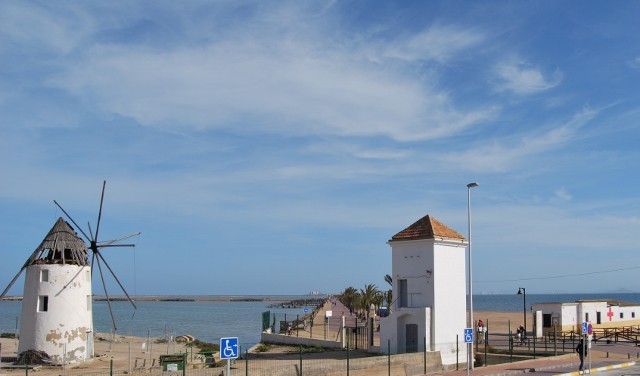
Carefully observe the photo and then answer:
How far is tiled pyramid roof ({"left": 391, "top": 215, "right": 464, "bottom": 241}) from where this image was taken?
115ft

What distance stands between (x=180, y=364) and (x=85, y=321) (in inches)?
470

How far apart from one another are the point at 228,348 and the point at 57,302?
787 inches

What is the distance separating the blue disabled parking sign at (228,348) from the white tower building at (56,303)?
19.3 metres

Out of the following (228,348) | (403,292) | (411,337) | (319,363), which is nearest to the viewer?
(228,348)

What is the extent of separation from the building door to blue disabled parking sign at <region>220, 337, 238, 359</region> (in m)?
18.7

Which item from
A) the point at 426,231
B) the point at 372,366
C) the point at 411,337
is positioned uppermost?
the point at 426,231

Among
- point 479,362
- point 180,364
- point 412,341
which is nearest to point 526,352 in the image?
point 479,362

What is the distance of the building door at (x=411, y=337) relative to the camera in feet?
114

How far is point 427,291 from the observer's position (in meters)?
34.7

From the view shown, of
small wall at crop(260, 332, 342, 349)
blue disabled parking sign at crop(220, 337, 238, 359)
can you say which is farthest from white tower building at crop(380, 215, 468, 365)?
blue disabled parking sign at crop(220, 337, 238, 359)

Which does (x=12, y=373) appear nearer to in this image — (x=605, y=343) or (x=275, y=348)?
(x=275, y=348)

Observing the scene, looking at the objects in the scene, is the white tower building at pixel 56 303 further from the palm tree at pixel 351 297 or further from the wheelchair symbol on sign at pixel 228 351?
the palm tree at pixel 351 297

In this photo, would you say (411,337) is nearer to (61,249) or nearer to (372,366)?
(372,366)

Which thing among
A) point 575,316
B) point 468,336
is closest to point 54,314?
point 468,336
